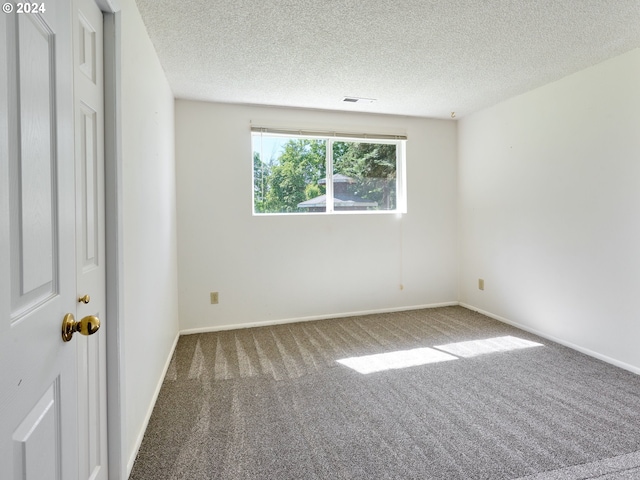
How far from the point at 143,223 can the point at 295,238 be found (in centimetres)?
197

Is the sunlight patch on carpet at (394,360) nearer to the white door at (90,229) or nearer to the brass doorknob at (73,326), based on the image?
the white door at (90,229)

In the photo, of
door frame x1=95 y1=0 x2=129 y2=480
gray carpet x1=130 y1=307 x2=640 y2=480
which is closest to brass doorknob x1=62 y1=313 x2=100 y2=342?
door frame x1=95 y1=0 x2=129 y2=480

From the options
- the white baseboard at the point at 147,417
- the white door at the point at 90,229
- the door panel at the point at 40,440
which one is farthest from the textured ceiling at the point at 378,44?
the white baseboard at the point at 147,417

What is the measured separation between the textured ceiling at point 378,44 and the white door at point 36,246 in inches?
56.5

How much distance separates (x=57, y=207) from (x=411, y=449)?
1798 mm

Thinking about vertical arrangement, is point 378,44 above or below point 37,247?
above

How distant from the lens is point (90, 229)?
4.33ft

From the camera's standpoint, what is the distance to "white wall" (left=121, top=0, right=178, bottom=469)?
1653 mm

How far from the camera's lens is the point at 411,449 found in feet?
5.69

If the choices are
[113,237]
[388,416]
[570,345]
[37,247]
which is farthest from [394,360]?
[37,247]

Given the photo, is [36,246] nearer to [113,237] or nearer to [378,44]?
[113,237]

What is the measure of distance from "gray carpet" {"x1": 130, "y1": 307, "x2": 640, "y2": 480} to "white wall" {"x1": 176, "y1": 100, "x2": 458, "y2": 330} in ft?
2.28

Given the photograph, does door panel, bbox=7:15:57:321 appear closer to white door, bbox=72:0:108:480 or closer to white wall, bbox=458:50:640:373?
white door, bbox=72:0:108:480

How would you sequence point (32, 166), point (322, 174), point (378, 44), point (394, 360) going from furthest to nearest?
point (322, 174)
point (394, 360)
point (378, 44)
point (32, 166)
